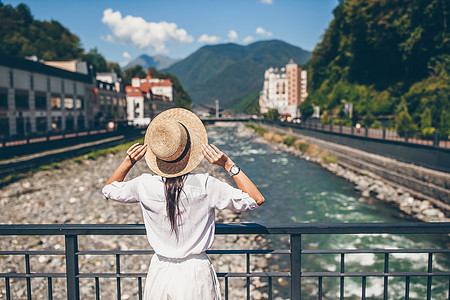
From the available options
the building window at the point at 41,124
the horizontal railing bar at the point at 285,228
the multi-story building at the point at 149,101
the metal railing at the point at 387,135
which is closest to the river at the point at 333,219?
the metal railing at the point at 387,135

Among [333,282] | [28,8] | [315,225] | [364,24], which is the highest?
[28,8]

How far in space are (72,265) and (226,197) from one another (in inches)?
67.6

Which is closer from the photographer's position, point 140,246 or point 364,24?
point 140,246

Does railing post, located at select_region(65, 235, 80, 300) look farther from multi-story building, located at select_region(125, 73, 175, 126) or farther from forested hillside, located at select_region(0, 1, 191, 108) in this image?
forested hillside, located at select_region(0, 1, 191, 108)

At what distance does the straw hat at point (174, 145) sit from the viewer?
7.82 feet

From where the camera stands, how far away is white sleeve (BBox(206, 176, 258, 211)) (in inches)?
94.1

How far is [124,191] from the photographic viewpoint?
2.57m

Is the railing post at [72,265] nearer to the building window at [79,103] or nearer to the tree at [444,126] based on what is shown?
the tree at [444,126]

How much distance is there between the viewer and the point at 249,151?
142 ft

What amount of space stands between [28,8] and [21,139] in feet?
226

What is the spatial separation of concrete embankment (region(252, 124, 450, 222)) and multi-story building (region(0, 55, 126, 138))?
2945 cm

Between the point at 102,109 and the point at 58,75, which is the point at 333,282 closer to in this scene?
the point at 58,75

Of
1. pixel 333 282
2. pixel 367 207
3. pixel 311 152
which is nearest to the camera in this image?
pixel 333 282

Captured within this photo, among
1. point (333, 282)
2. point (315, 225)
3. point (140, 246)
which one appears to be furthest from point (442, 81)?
point (315, 225)
